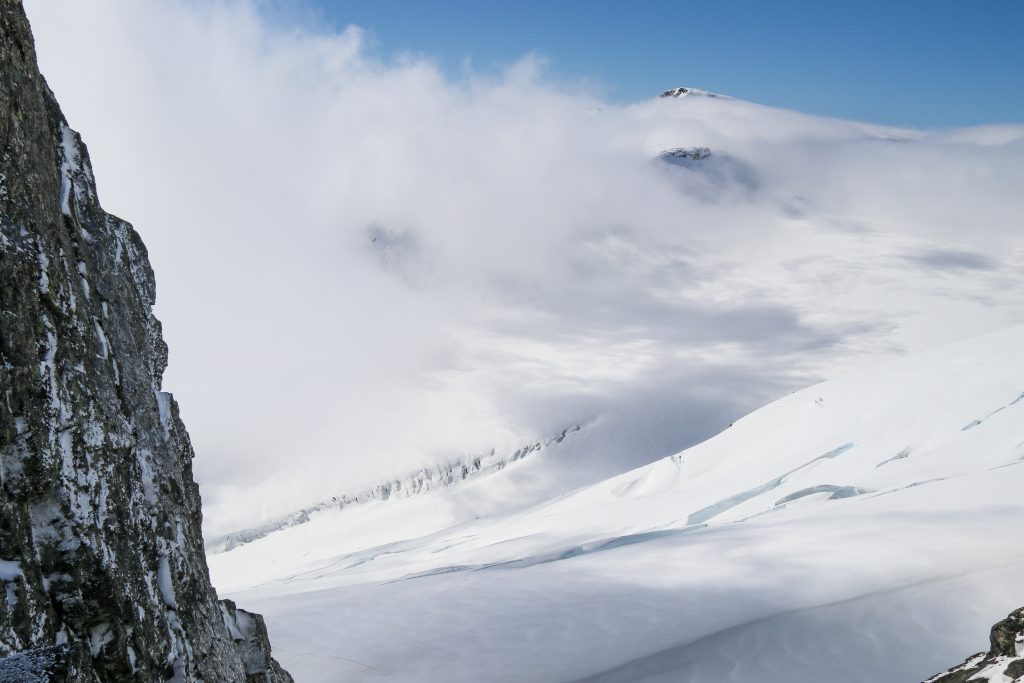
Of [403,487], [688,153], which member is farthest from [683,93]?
[403,487]

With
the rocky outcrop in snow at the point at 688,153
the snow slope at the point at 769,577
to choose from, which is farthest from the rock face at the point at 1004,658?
the rocky outcrop in snow at the point at 688,153

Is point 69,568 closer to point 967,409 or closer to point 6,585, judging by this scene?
point 6,585

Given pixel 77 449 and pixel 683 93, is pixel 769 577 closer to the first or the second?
pixel 77 449

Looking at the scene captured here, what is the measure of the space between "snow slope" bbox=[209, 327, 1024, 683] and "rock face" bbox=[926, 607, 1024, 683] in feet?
9.36

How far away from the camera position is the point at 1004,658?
17.8 feet

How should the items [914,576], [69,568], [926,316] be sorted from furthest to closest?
[926,316] < [914,576] < [69,568]

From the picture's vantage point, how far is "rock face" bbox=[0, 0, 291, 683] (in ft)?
12.8

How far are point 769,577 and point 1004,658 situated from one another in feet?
19.4

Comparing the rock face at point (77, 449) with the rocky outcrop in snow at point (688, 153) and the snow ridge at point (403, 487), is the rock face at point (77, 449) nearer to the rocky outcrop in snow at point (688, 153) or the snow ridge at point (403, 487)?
the snow ridge at point (403, 487)

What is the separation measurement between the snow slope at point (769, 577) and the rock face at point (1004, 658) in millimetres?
2853

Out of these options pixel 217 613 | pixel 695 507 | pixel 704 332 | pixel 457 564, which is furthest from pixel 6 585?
pixel 704 332

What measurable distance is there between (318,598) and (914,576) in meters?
9.59

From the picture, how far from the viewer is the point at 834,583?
10477mm

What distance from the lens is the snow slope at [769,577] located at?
9.17m
